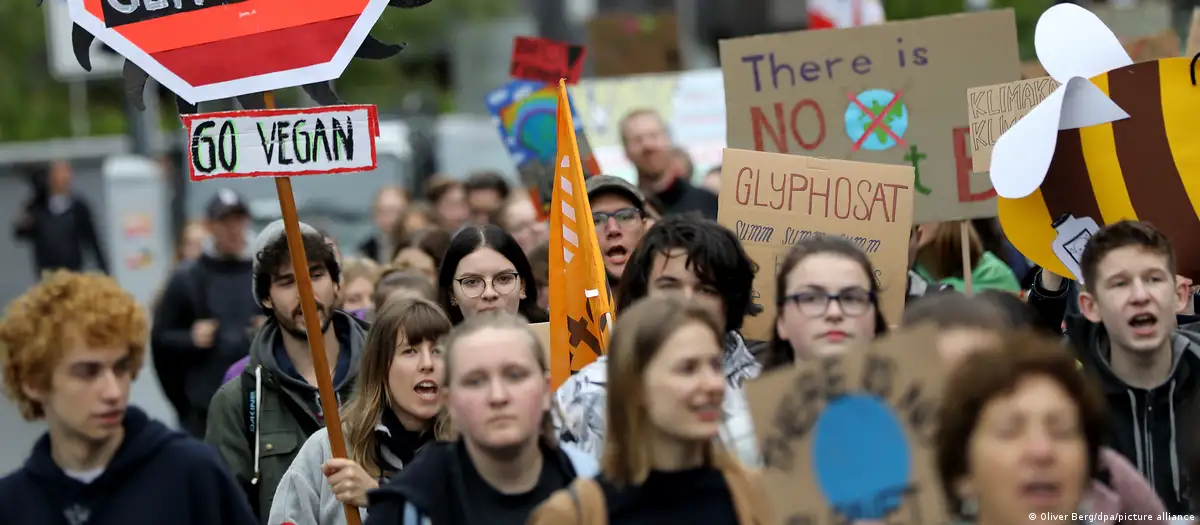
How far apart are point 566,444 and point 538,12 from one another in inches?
745

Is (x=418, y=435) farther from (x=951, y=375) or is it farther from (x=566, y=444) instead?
(x=951, y=375)

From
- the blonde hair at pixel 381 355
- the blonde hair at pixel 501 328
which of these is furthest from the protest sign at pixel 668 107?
the blonde hair at pixel 501 328

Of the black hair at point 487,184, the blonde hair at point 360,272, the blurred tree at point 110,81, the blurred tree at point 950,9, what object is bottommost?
the blonde hair at point 360,272

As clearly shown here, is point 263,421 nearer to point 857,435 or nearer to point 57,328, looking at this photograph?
point 57,328

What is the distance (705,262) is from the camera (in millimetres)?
4754

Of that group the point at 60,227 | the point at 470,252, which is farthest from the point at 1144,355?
the point at 60,227

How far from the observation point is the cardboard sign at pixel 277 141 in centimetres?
498

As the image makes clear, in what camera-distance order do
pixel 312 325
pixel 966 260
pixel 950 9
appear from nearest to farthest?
pixel 312 325
pixel 966 260
pixel 950 9

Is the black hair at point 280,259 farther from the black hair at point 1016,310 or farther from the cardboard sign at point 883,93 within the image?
the black hair at point 1016,310

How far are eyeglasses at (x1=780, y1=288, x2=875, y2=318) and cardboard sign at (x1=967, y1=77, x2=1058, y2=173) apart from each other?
1919mm

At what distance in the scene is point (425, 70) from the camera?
48.1 meters

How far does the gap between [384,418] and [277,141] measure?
→ 2.85ft

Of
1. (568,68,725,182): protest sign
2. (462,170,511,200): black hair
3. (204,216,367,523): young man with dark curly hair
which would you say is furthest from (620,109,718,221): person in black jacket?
(204,216,367,523): young man with dark curly hair

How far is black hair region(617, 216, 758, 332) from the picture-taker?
4.76 metres
